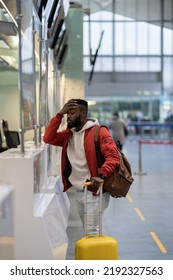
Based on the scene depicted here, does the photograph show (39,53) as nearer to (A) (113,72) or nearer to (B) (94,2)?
(B) (94,2)

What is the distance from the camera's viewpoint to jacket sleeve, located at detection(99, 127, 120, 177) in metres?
4.66

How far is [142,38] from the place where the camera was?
43219 millimetres

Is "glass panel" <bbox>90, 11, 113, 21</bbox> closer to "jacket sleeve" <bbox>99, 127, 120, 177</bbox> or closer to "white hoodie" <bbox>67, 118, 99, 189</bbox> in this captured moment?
"white hoodie" <bbox>67, 118, 99, 189</bbox>

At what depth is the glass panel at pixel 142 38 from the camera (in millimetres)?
42969

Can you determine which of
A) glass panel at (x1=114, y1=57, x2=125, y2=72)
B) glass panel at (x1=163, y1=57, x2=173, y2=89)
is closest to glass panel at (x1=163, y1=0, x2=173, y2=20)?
glass panel at (x1=163, y1=57, x2=173, y2=89)

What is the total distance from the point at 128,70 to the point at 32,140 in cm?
3852

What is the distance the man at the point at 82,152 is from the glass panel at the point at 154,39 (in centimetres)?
3934

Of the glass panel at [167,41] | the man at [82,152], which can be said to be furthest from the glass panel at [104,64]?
the man at [82,152]

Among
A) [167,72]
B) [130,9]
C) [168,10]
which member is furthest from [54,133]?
[167,72]

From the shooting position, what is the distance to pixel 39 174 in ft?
14.8

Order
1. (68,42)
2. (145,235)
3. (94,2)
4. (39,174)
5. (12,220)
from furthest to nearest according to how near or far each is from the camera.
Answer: (94,2) → (68,42) → (145,235) → (39,174) → (12,220)

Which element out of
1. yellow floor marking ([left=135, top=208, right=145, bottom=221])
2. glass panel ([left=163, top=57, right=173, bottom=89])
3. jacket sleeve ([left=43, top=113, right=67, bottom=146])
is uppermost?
glass panel ([left=163, top=57, right=173, bottom=89])

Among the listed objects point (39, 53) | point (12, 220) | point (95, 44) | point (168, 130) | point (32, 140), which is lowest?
point (168, 130)
